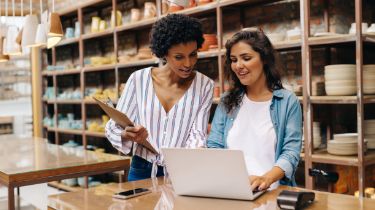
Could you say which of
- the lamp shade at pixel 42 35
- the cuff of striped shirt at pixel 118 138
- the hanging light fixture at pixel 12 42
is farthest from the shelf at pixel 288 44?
the hanging light fixture at pixel 12 42

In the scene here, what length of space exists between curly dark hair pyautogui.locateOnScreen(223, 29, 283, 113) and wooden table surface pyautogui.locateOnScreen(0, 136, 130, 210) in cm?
110

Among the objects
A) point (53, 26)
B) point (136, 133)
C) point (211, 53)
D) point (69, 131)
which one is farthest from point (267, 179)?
point (69, 131)

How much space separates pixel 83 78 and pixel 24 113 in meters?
1.98

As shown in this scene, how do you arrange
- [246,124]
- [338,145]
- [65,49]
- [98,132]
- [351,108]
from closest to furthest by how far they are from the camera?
[246,124]
[338,145]
[351,108]
[98,132]
[65,49]

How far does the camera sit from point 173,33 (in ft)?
7.16

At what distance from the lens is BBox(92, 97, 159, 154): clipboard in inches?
77.1

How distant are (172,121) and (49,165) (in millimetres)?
945

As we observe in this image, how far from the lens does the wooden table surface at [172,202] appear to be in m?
1.48

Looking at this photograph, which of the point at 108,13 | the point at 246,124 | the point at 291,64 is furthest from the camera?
the point at 108,13

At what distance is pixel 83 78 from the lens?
19.3ft

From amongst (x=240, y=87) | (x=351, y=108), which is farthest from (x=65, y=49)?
(x=240, y=87)

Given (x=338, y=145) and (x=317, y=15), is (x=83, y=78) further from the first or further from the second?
(x=338, y=145)

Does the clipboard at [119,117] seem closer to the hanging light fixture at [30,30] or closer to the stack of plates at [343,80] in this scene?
the stack of plates at [343,80]

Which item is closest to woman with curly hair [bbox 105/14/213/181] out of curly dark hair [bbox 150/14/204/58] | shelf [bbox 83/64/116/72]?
curly dark hair [bbox 150/14/204/58]
